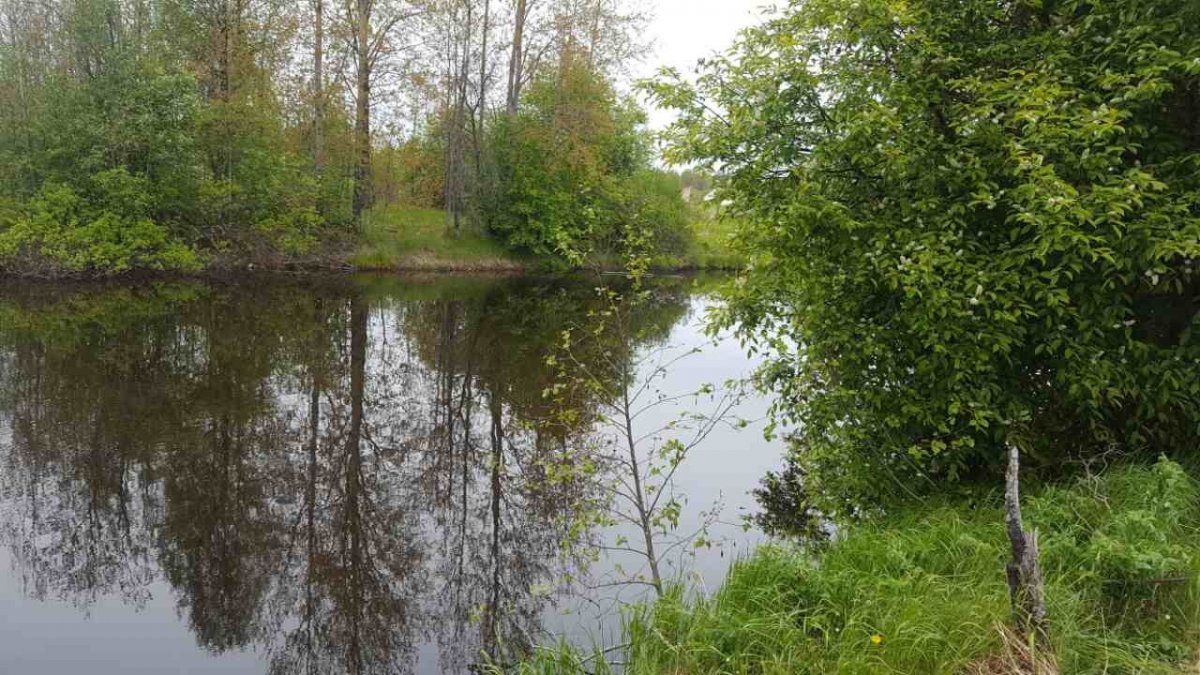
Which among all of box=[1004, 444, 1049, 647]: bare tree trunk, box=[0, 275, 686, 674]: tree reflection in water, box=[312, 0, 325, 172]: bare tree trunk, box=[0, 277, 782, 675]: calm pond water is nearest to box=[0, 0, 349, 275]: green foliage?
box=[312, 0, 325, 172]: bare tree trunk

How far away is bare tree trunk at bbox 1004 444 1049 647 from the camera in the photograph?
3490 millimetres

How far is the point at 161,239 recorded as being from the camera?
25922 mm

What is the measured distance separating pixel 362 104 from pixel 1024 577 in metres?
32.6

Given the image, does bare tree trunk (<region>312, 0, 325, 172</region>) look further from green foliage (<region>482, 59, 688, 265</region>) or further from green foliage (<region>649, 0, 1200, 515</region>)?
green foliage (<region>649, 0, 1200, 515</region>)

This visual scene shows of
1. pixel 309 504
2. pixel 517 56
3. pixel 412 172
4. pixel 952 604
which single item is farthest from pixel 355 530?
pixel 412 172

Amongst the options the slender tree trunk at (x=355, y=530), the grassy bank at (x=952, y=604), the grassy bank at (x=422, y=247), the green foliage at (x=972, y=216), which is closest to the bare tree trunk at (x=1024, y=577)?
the grassy bank at (x=952, y=604)

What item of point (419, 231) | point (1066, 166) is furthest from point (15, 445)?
point (419, 231)

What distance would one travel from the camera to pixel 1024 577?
11.7 feet

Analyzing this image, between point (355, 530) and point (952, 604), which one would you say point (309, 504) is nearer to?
point (355, 530)

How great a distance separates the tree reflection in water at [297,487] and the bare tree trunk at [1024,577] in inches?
114

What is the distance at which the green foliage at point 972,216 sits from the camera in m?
4.98

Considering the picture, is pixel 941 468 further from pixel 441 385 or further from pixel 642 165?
pixel 642 165

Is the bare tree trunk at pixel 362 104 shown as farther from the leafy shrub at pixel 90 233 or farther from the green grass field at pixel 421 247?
the leafy shrub at pixel 90 233

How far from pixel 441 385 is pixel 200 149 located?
21008mm
